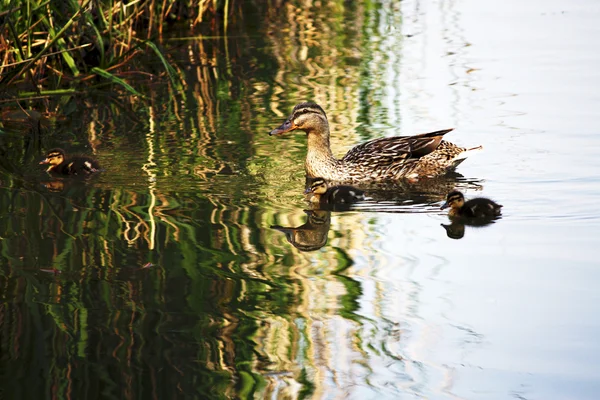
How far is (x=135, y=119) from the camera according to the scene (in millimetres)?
9648

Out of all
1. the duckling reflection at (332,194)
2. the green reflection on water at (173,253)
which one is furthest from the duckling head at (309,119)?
the duckling reflection at (332,194)

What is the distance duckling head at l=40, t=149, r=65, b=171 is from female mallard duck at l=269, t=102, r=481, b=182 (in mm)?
1640

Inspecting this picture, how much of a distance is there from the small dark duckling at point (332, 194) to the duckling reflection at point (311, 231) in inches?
8.2

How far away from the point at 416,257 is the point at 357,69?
6.08m

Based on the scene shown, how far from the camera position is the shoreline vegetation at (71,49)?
9.18 meters

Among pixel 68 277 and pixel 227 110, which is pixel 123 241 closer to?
pixel 68 277

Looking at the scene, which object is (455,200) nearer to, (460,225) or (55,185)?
(460,225)

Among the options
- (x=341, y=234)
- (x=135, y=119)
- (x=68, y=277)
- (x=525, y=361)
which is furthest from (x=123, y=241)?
(x=135, y=119)

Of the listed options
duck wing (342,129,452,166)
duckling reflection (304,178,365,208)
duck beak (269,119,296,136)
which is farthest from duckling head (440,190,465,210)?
duck beak (269,119,296,136)

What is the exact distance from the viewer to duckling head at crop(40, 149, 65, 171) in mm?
7906

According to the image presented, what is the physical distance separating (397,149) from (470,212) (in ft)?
5.01

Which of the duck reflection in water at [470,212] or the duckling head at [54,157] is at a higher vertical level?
the duckling head at [54,157]

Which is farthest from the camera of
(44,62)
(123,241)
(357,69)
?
(357,69)

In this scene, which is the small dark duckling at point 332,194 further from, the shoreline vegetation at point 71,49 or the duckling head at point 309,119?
the shoreline vegetation at point 71,49
